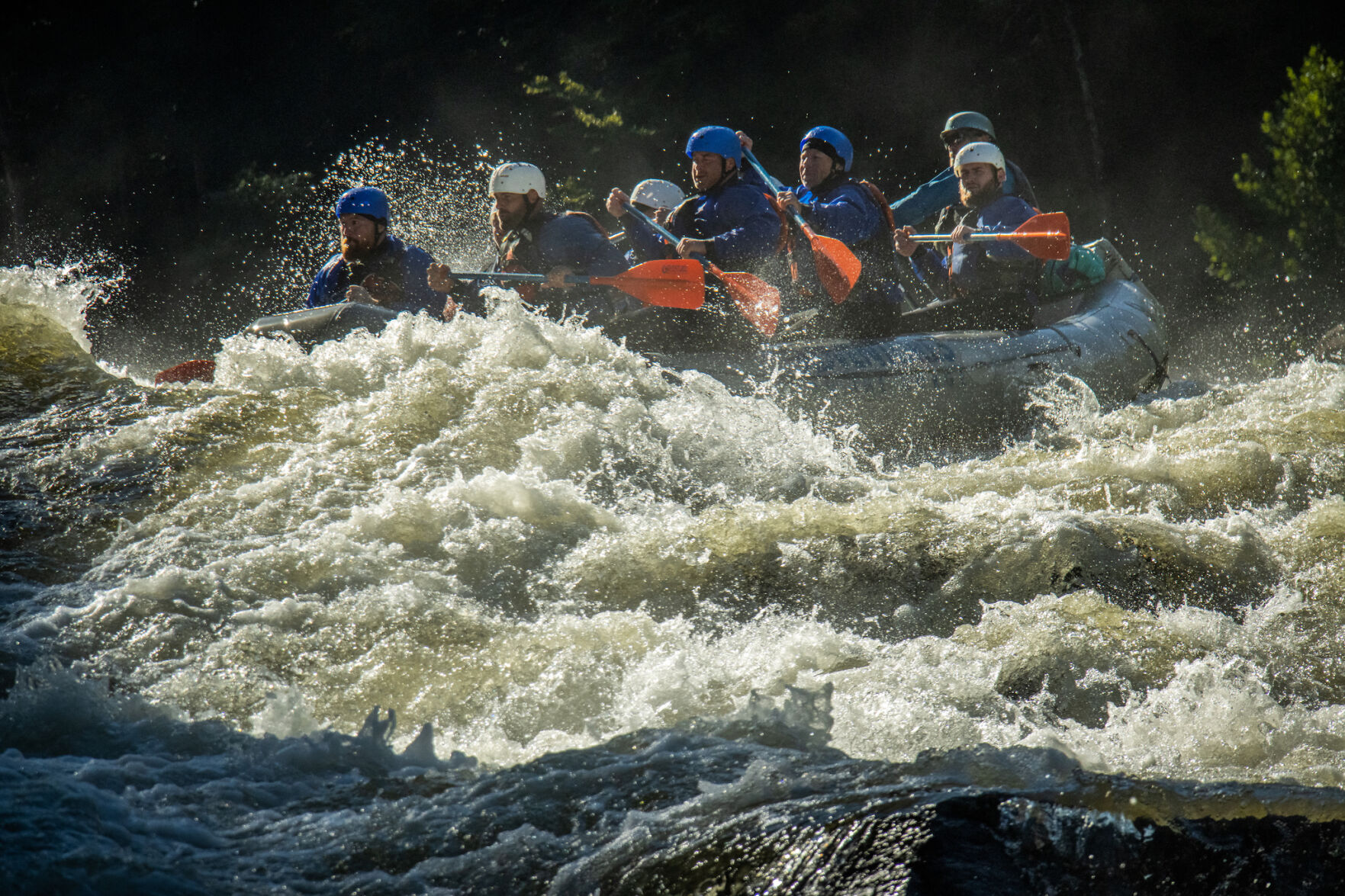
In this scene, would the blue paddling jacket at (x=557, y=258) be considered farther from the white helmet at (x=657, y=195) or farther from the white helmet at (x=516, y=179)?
the white helmet at (x=657, y=195)

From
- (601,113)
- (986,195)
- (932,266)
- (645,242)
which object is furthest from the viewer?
(601,113)

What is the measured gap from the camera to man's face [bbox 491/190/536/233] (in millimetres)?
6922

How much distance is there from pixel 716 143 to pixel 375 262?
91.8 inches

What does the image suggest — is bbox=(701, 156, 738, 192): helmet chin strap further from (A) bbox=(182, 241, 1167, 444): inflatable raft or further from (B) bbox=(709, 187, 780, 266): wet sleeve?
(A) bbox=(182, 241, 1167, 444): inflatable raft

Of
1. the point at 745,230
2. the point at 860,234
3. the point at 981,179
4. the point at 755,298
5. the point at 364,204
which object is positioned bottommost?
the point at 755,298

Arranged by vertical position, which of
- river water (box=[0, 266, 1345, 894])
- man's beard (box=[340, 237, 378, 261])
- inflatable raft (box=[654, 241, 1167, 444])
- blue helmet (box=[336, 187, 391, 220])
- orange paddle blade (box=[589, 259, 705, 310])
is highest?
blue helmet (box=[336, 187, 391, 220])

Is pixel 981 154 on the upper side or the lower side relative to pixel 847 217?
upper

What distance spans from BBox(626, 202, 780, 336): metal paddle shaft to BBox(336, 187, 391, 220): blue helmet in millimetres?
2165

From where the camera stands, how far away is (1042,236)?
6.82 m

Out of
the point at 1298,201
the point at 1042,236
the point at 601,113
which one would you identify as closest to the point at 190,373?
the point at 1042,236

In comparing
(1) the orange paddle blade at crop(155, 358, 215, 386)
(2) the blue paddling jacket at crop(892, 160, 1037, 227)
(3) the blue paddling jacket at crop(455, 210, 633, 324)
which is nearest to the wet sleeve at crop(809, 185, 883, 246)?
(3) the blue paddling jacket at crop(455, 210, 633, 324)

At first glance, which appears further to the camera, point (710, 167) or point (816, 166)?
point (816, 166)

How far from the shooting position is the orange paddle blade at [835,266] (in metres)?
6.41

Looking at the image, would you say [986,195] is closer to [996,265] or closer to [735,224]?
[996,265]
